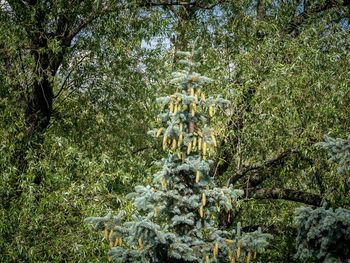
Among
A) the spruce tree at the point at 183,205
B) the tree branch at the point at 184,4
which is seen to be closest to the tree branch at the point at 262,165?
the tree branch at the point at 184,4

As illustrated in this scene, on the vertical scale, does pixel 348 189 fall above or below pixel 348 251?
above

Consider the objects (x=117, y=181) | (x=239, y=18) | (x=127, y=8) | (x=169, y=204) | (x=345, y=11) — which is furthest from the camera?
(x=345, y=11)

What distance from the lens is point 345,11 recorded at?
12.3m

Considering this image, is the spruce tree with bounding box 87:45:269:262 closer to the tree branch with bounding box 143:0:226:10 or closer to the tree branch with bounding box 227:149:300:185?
the tree branch with bounding box 227:149:300:185

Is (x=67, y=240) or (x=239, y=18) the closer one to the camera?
(x=67, y=240)

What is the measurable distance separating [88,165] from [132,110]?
3.19m

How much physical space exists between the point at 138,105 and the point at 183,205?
19.8 ft

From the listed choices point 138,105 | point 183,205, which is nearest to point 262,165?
point 138,105

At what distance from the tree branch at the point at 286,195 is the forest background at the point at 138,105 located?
0.04 m

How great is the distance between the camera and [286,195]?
38.2 feet

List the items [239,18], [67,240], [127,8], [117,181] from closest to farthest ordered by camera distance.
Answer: [67,240]
[117,181]
[127,8]
[239,18]

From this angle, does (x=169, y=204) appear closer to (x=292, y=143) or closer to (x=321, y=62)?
(x=292, y=143)

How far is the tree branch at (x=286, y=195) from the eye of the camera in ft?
37.2

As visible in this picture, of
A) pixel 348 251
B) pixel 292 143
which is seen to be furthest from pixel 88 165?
pixel 348 251
